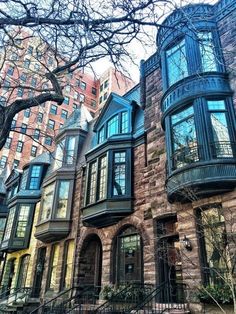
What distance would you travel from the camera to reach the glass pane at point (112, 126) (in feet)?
51.8

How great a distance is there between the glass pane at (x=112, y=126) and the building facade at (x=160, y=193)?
2.6 inches

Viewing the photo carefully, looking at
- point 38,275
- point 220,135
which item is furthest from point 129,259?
point 38,275

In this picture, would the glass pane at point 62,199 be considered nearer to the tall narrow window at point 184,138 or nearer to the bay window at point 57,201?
the bay window at point 57,201

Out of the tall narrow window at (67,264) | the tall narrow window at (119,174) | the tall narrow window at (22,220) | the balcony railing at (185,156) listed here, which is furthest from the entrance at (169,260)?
the tall narrow window at (22,220)

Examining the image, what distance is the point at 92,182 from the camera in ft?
50.0

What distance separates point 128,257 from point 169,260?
2284mm

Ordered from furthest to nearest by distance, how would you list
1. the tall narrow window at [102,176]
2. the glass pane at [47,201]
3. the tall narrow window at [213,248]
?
the glass pane at [47,201]
the tall narrow window at [102,176]
the tall narrow window at [213,248]

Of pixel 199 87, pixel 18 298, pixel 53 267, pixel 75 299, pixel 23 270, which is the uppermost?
pixel 199 87

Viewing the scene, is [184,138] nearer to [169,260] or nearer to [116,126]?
[169,260]

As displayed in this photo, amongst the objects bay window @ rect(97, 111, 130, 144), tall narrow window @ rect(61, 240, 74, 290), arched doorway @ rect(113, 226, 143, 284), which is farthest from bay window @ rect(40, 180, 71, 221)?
arched doorway @ rect(113, 226, 143, 284)

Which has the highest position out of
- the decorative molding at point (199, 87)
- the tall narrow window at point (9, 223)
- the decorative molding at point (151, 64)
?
the decorative molding at point (151, 64)

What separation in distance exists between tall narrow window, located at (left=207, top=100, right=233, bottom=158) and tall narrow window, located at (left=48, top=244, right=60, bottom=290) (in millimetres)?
11477

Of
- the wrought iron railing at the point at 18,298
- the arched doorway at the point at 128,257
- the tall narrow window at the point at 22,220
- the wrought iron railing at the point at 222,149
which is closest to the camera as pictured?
the wrought iron railing at the point at 222,149

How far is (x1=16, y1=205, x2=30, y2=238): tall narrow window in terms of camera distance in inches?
805
